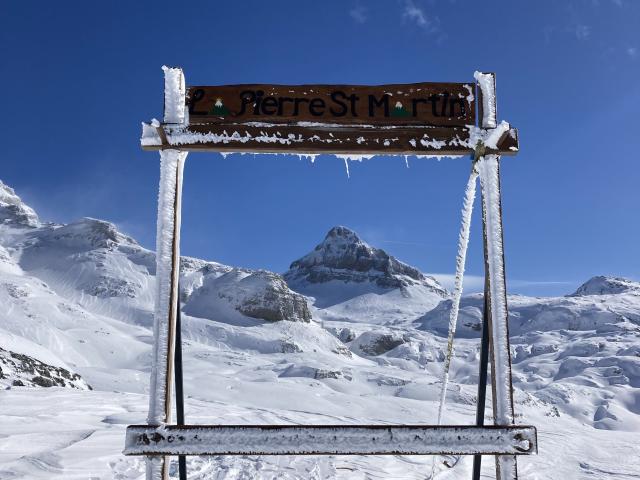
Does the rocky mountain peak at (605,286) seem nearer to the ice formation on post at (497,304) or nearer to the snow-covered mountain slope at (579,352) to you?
the snow-covered mountain slope at (579,352)

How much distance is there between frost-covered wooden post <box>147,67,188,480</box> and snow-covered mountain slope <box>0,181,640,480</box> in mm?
3089

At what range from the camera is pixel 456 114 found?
311cm

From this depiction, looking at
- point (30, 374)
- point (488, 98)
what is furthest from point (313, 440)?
point (30, 374)

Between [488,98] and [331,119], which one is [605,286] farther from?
[331,119]

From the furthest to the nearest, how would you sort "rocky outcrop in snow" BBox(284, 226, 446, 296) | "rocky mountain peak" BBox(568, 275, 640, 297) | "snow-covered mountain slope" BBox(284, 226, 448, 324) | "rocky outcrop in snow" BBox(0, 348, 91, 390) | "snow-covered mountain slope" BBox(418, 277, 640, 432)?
"rocky outcrop in snow" BBox(284, 226, 446, 296) → "rocky mountain peak" BBox(568, 275, 640, 297) → "snow-covered mountain slope" BBox(284, 226, 448, 324) → "snow-covered mountain slope" BBox(418, 277, 640, 432) → "rocky outcrop in snow" BBox(0, 348, 91, 390)

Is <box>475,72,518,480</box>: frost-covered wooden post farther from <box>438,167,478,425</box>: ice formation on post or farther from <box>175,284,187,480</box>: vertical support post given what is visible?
<box>175,284,187,480</box>: vertical support post

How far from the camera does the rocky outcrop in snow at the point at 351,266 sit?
157m

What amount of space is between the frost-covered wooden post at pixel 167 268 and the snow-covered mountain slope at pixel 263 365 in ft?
10.1

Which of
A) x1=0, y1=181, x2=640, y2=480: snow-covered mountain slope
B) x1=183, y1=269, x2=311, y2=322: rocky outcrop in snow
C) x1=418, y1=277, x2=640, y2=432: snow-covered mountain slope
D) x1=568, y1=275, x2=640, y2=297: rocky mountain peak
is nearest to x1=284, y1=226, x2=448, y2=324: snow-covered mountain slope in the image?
x1=0, y1=181, x2=640, y2=480: snow-covered mountain slope

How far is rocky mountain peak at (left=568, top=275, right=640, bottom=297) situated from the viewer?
134 meters

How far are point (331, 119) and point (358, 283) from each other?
501 ft

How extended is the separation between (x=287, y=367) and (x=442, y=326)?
59625mm

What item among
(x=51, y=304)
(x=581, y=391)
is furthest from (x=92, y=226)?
(x=581, y=391)

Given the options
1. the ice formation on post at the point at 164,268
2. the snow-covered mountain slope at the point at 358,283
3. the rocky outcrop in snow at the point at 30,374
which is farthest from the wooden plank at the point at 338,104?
the snow-covered mountain slope at the point at 358,283
